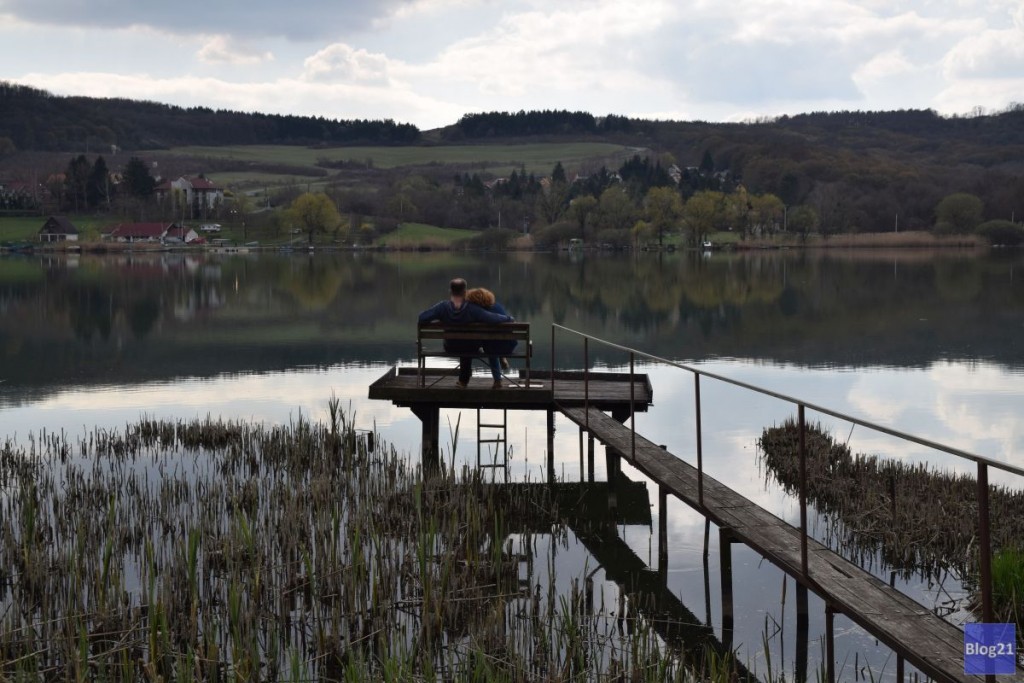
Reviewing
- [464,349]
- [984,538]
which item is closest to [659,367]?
[464,349]

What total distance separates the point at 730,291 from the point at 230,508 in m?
48.8

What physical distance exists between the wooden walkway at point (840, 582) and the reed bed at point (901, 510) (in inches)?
67.3

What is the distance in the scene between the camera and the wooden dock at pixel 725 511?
738 cm

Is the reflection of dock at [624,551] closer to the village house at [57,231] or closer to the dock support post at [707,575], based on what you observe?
the dock support post at [707,575]

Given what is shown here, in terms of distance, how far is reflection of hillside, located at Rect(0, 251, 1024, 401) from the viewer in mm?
31156

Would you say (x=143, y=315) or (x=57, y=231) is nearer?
(x=143, y=315)

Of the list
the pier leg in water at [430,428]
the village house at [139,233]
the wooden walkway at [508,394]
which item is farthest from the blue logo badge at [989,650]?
the village house at [139,233]

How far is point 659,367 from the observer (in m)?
28.0

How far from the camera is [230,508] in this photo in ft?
39.5

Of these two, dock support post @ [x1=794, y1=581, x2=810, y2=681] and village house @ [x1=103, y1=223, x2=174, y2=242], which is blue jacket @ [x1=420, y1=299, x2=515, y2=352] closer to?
dock support post @ [x1=794, y1=581, x2=810, y2=681]

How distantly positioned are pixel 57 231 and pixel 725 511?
551 feet

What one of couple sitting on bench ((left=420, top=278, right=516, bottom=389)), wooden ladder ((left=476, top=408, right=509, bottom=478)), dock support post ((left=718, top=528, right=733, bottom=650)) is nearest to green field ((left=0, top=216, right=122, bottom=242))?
wooden ladder ((left=476, top=408, right=509, bottom=478))

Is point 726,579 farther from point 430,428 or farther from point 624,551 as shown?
point 430,428

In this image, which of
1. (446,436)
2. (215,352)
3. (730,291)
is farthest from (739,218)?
(446,436)
